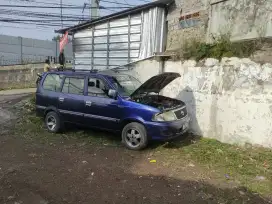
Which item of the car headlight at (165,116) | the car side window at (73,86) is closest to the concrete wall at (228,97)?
the car headlight at (165,116)

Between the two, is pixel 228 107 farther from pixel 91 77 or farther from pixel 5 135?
pixel 5 135

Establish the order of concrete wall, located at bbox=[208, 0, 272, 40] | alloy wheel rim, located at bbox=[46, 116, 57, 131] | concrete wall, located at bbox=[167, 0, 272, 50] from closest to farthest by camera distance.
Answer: concrete wall, located at bbox=[208, 0, 272, 40] → concrete wall, located at bbox=[167, 0, 272, 50] → alloy wheel rim, located at bbox=[46, 116, 57, 131]

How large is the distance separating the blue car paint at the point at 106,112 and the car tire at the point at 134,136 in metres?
0.11

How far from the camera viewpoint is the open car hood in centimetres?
652

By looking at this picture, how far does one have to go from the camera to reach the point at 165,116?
6.00 m

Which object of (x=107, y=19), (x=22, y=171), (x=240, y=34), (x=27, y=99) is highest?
(x=107, y=19)

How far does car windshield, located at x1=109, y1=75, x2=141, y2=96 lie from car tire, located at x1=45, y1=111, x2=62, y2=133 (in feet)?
6.35

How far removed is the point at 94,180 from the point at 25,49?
22615 millimetres

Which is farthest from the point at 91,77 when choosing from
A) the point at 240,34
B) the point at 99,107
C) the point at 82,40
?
the point at 82,40

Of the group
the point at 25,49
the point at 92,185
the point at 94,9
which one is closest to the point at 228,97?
the point at 92,185

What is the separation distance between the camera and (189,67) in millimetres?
7719

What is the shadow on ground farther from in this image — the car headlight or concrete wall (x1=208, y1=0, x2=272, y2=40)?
concrete wall (x1=208, y1=0, x2=272, y2=40)

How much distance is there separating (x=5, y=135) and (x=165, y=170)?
466 centimetres

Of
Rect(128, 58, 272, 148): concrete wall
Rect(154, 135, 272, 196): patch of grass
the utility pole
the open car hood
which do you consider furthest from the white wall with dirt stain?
the utility pole
